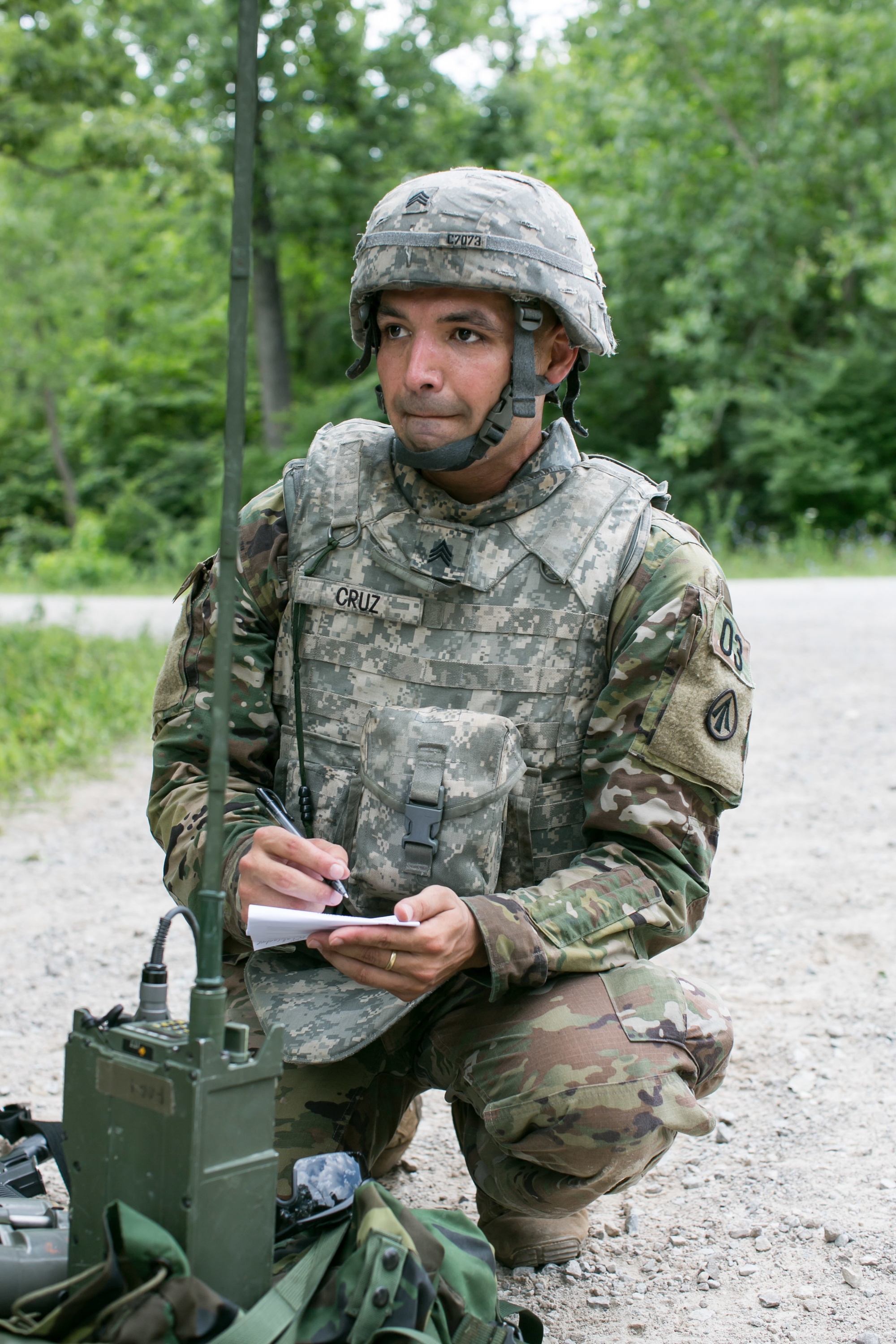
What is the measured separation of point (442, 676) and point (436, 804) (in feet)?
0.87

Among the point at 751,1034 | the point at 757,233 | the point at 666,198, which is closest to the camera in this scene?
the point at 751,1034

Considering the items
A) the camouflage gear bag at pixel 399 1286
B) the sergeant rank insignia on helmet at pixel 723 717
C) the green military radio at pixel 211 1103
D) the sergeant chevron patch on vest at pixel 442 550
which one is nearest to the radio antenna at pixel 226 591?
the green military radio at pixel 211 1103

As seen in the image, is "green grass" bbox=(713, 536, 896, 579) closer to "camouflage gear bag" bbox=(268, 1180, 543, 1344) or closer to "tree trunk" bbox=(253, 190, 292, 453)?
"tree trunk" bbox=(253, 190, 292, 453)

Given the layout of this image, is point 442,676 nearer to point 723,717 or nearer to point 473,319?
point 723,717

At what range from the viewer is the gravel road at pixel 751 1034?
Answer: 88.9 inches

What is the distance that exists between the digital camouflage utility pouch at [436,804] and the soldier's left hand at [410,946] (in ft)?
0.58

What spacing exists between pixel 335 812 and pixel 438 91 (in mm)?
19875

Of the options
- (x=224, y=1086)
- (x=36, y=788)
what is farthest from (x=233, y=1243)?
(x=36, y=788)

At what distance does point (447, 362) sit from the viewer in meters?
2.29

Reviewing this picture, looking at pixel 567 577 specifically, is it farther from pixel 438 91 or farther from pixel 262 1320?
pixel 438 91

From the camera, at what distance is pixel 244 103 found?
1269 millimetres

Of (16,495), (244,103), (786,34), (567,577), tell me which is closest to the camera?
(244,103)

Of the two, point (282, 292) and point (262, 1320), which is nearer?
point (262, 1320)

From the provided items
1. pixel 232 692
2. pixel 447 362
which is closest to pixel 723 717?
pixel 447 362
